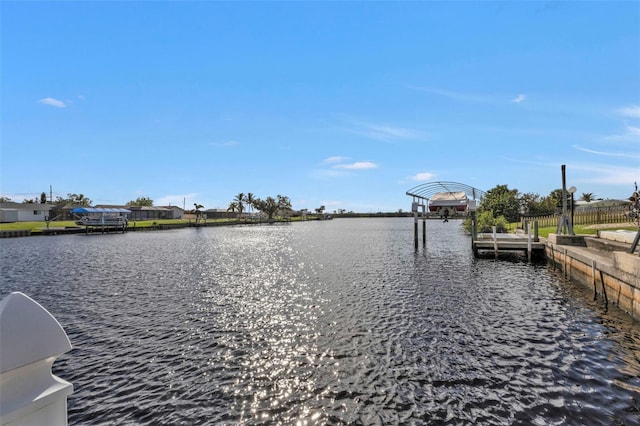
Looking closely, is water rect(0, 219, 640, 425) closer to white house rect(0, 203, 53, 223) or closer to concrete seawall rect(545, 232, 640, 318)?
concrete seawall rect(545, 232, 640, 318)

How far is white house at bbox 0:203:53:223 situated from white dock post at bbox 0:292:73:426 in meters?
95.6

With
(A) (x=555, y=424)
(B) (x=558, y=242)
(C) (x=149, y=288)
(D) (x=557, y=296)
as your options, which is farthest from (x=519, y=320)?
(C) (x=149, y=288)

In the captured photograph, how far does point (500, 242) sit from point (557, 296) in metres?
12.4

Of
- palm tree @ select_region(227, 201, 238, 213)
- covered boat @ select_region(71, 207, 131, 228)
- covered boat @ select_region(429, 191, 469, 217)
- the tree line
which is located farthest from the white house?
the tree line

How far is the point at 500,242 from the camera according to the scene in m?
26.2

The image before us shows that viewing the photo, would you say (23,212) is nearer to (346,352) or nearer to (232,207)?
(232,207)

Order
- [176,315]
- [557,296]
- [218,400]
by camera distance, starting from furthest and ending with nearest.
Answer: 1. [557,296]
2. [176,315]
3. [218,400]

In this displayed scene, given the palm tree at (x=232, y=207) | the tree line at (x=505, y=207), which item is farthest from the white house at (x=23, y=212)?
the tree line at (x=505, y=207)

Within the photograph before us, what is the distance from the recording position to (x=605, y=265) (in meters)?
12.9

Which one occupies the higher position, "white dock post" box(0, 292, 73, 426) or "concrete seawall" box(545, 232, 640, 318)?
"white dock post" box(0, 292, 73, 426)

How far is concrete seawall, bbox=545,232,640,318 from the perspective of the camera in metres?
10.9

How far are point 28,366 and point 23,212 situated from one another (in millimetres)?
99928

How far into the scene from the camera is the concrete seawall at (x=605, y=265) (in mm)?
10945

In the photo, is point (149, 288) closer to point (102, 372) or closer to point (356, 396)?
point (102, 372)
